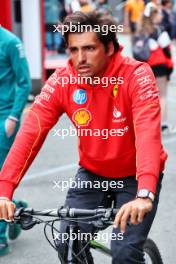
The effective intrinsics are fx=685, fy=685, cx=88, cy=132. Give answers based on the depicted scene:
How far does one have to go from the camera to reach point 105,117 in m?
3.39

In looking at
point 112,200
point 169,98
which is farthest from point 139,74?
point 169,98

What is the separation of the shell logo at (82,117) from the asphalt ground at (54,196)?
1.81m

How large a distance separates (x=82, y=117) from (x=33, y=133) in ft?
0.84

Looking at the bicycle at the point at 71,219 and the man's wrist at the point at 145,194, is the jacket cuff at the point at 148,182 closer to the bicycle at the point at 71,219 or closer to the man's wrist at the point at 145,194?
the man's wrist at the point at 145,194

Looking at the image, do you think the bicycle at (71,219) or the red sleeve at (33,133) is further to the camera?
the red sleeve at (33,133)

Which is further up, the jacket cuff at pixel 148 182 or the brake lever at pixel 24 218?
the jacket cuff at pixel 148 182

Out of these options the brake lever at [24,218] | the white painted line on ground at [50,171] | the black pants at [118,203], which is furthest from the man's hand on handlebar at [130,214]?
the white painted line on ground at [50,171]

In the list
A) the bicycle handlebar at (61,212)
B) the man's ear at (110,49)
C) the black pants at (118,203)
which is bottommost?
the black pants at (118,203)

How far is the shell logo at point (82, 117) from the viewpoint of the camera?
11.2 ft

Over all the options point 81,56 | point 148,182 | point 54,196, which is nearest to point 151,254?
point 148,182

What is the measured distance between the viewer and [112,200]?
3725 mm

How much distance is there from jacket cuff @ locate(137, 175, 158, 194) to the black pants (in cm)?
39

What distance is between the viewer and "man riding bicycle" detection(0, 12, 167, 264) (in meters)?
3.21

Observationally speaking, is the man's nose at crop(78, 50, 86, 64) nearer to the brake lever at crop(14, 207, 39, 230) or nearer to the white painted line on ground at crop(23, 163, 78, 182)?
the brake lever at crop(14, 207, 39, 230)
